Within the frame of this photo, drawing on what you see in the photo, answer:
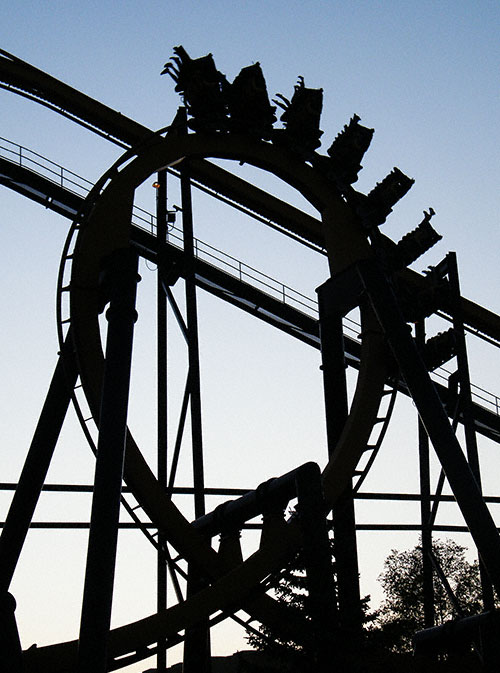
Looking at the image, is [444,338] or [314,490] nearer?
[314,490]

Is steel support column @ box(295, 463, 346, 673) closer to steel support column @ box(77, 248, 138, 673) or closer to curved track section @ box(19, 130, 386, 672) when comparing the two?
curved track section @ box(19, 130, 386, 672)

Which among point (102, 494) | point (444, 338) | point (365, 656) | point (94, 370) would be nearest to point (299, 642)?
point (365, 656)

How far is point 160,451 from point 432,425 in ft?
10.3

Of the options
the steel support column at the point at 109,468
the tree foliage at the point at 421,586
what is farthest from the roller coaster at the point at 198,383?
the tree foliage at the point at 421,586

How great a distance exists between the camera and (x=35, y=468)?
8.34 meters

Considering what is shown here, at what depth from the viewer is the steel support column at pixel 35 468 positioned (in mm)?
8148

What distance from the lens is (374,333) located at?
10703 mm

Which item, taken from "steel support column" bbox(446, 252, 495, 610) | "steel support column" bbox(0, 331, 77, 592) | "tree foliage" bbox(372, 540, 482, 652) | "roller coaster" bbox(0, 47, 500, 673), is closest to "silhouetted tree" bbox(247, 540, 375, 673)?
"roller coaster" bbox(0, 47, 500, 673)

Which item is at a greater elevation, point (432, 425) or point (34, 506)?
point (432, 425)

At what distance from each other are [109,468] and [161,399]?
362cm

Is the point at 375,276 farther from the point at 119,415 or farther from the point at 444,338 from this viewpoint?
the point at 119,415

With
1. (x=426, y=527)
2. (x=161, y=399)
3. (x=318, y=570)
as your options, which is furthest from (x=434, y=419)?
(x=161, y=399)

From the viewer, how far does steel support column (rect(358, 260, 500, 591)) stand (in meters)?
9.05

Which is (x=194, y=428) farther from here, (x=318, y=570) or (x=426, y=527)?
(x=426, y=527)
